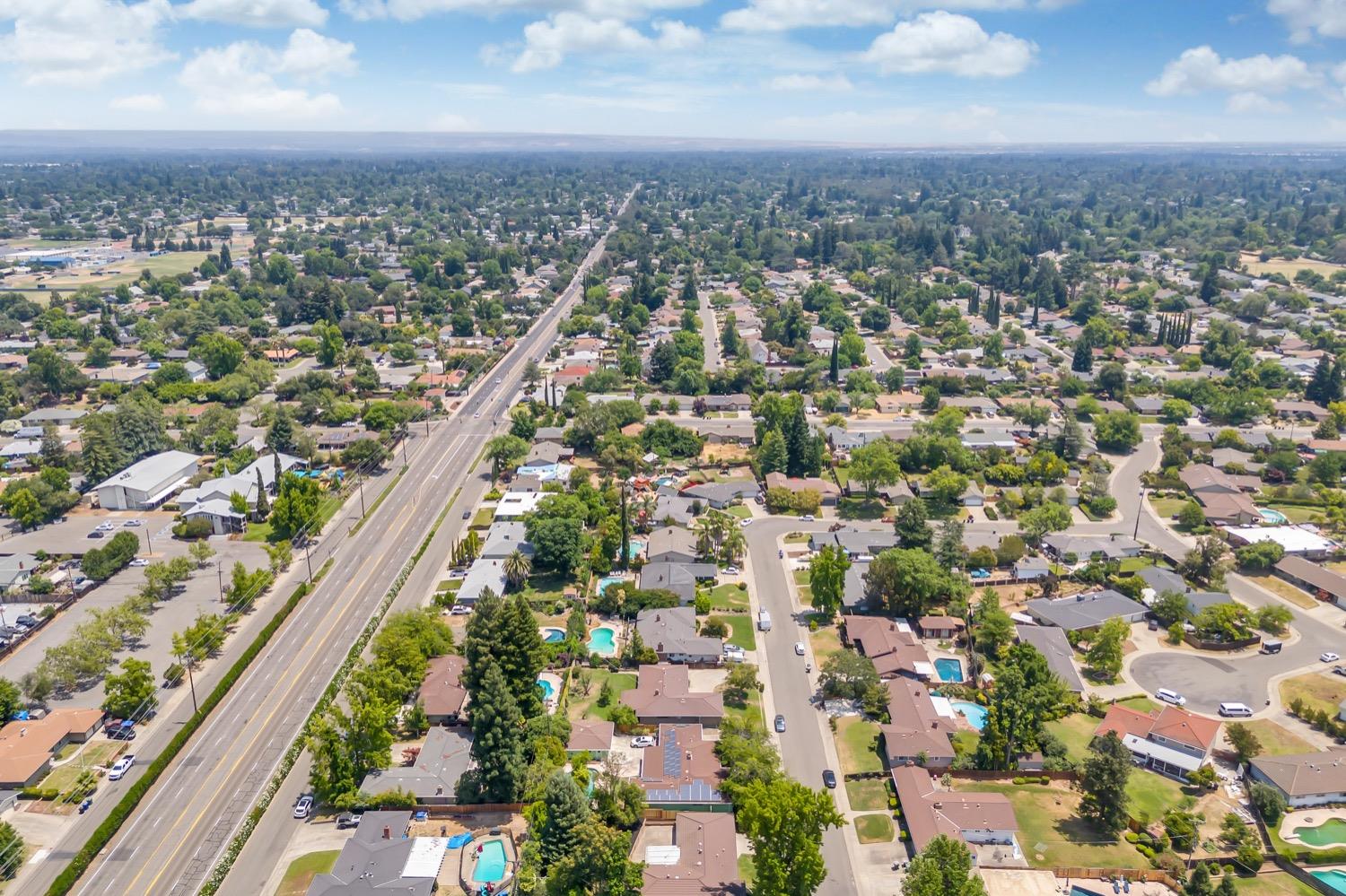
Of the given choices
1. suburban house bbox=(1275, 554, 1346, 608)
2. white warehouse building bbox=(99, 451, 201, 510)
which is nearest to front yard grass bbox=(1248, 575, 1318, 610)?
suburban house bbox=(1275, 554, 1346, 608)

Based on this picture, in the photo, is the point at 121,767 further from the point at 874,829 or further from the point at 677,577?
the point at 874,829

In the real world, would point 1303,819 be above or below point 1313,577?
below

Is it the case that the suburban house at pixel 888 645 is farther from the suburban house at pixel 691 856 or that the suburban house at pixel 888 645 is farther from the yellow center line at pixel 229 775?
the yellow center line at pixel 229 775

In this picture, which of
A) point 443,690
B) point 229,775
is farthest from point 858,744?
point 229,775

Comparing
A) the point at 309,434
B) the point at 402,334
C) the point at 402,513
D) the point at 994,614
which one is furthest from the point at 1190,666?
the point at 402,334

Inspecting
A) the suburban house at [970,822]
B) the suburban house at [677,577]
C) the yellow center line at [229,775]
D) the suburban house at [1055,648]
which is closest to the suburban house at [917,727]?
the suburban house at [970,822]

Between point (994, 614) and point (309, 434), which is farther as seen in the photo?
point (309, 434)

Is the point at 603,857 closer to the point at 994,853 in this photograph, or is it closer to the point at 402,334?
the point at 994,853
